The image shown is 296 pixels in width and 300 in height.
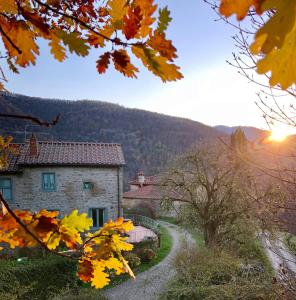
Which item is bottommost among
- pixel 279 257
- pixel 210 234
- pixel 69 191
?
pixel 210 234

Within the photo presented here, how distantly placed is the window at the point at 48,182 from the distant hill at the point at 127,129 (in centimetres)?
3061

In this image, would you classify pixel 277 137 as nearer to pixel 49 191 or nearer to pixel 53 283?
pixel 53 283

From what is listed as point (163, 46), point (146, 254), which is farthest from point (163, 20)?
point (146, 254)

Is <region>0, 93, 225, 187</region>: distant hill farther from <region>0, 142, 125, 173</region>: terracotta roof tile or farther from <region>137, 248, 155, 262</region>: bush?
<region>137, 248, 155, 262</region>: bush

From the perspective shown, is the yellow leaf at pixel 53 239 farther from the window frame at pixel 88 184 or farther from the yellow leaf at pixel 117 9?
the window frame at pixel 88 184

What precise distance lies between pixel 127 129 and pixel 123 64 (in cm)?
6630

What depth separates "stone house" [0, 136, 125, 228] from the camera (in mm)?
17109

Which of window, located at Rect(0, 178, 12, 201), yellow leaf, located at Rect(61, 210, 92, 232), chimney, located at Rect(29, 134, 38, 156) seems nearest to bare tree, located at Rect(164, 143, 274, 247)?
chimney, located at Rect(29, 134, 38, 156)

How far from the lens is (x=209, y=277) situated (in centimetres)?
991

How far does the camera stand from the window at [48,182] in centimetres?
1750

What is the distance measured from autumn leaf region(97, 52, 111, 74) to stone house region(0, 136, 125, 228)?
16.6 metres

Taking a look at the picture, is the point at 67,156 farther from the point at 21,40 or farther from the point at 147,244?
the point at 21,40

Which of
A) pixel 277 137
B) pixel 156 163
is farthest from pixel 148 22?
pixel 156 163

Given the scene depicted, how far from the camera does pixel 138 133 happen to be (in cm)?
6556
